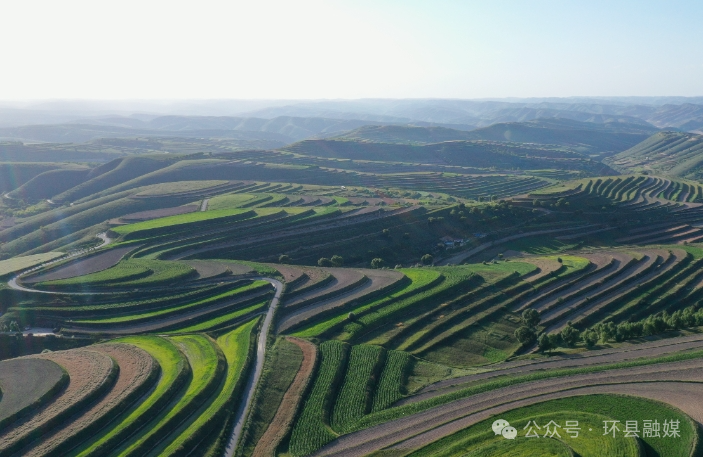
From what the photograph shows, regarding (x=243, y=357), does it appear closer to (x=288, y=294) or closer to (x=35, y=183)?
(x=288, y=294)

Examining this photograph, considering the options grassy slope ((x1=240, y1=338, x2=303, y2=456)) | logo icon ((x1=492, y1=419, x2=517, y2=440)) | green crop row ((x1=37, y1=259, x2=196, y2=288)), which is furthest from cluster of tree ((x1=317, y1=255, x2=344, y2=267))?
logo icon ((x1=492, y1=419, x2=517, y2=440))

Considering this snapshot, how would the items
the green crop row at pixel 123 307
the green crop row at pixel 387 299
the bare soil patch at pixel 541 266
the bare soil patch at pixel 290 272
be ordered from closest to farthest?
the green crop row at pixel 387 299, the green crop row at pixel 123 307, the bare soil patch at pixel 290 272, the bare soil patch at pixel 541 266

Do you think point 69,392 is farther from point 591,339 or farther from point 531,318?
point 591,339

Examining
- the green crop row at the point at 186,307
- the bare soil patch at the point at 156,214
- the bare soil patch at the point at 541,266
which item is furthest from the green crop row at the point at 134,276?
the bare soil patch at the point at 541,266

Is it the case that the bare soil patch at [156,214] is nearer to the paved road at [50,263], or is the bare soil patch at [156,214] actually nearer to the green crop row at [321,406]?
the paved road at [50,263]

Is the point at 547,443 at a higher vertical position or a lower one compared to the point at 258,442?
higher

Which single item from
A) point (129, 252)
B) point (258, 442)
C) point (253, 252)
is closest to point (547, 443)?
point (258, 442)

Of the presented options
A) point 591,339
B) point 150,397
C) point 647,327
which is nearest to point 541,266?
point 647,327
